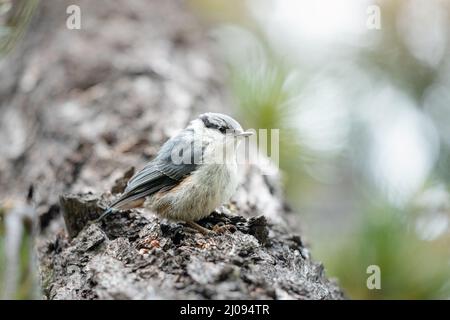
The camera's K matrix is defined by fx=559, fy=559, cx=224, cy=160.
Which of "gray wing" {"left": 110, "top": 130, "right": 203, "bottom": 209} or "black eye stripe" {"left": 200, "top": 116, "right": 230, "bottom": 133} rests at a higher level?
"black eye stripe" {"left": 200, "top": 116, "right": 230, "bottom": 133}

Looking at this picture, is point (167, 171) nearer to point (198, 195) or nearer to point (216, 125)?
point (198, 195)

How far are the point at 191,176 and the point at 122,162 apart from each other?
61cm

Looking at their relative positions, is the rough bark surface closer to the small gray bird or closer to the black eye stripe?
the small gray bird

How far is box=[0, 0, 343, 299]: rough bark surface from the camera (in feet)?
5.19

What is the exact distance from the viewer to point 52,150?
9.68 ft

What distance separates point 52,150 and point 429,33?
2.37 meters

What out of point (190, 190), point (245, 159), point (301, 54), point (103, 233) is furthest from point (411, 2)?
point (103, 233)

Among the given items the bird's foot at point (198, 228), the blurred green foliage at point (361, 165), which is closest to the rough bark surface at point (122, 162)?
the bird's foot at point (198, 228)

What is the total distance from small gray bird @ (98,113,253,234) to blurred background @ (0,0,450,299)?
2.71ft

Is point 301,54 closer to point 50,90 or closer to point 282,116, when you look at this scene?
point 282,116

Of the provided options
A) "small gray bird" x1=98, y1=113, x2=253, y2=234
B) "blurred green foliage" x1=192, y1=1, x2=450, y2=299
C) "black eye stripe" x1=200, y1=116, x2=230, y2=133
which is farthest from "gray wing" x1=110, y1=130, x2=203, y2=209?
"blurred green foliage" x1=192, y1=1, x2=450, y2=299

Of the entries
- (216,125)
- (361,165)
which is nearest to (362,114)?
(361,165)

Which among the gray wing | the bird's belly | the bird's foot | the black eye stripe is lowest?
the bird's foot

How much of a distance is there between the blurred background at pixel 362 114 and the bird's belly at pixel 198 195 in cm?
87
